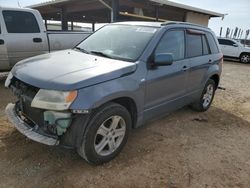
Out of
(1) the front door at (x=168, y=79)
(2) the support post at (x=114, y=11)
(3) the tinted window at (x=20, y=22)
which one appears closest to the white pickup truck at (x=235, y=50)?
(2) the support post at (x=114, y=11)

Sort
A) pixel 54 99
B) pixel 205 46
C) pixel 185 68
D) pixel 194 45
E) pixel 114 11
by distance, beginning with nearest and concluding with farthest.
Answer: pixel 54 99 → pixel 185 68 → pixel 194 45 → pixel 205 46 → pixel 114 11

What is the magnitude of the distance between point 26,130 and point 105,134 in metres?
0.97

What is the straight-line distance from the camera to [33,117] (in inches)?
123

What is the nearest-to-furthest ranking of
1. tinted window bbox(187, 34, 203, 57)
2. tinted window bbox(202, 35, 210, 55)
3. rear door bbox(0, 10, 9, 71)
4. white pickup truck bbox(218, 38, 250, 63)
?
tinted window bbox(187, 34, 203, 57)
tinted window bbox(202, 35, 210, 55)
rear door bbox(0, 10, 9, 71)
white pickup truck bbox(218, 38, 250, 63)

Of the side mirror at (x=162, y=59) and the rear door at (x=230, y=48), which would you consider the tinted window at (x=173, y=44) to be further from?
the rear door at (x=230, y=48)

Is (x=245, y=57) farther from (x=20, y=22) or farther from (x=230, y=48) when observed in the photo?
(x=20, y=22)

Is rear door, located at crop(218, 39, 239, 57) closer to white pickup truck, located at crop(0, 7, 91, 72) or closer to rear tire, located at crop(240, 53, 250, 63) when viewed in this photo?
rear tire, located at crop(240, 53, 250, 63)

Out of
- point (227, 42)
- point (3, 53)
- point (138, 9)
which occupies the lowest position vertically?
point (227, 42)

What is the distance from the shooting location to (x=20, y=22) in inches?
272

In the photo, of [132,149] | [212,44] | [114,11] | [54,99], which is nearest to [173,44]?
[212,44]

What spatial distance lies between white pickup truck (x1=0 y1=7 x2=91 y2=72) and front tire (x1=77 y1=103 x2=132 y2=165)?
4644 mm

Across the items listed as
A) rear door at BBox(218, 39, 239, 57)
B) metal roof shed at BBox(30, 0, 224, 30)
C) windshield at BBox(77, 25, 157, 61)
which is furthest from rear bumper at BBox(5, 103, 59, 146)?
rear door at BBox(218, 39, 239, 57)

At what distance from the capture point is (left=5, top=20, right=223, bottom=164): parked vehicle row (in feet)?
9.34

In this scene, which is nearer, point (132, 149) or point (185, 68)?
point (132, 149)
